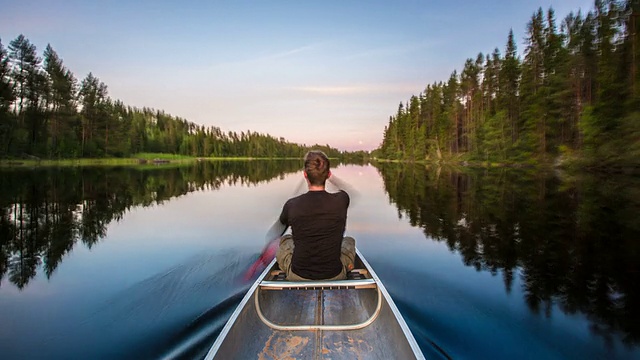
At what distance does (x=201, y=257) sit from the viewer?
29.0ft

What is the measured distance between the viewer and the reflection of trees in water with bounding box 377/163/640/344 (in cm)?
580

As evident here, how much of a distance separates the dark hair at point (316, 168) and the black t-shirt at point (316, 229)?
0.16 meters

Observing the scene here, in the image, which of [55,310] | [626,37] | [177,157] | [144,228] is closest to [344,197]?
[55,310]

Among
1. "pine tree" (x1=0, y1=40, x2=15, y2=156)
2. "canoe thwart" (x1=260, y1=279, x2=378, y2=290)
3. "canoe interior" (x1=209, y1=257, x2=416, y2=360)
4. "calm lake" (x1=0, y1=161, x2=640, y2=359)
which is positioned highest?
"pine tree" (x1=0, y1=40, x2=15, y2=156)

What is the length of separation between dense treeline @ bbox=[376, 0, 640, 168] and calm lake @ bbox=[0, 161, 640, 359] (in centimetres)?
1949

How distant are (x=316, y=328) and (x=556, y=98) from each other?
155ft

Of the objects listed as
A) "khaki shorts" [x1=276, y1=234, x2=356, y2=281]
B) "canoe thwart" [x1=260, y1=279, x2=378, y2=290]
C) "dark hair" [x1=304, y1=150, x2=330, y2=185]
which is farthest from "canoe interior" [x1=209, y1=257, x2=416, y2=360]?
"dark hair" [x1=304, y1=150, x2=330, y2=185]

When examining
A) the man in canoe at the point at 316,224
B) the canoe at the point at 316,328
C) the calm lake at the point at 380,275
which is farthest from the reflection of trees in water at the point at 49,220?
the man in canoe at the point at 316,224

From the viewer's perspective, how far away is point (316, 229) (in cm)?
396

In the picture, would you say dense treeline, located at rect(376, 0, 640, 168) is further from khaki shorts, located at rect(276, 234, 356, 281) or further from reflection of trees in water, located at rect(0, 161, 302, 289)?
reflection of trees in water, located at rect(0, 161, 302, 289)

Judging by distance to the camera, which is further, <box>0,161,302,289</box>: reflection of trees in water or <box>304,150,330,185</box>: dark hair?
<box>0,161,302,289</box>: reflection of trees in water

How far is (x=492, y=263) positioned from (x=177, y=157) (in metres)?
118

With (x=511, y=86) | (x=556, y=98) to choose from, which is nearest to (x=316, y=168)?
(x=556, y=98)

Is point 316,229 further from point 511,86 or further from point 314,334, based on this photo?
point 511,86
